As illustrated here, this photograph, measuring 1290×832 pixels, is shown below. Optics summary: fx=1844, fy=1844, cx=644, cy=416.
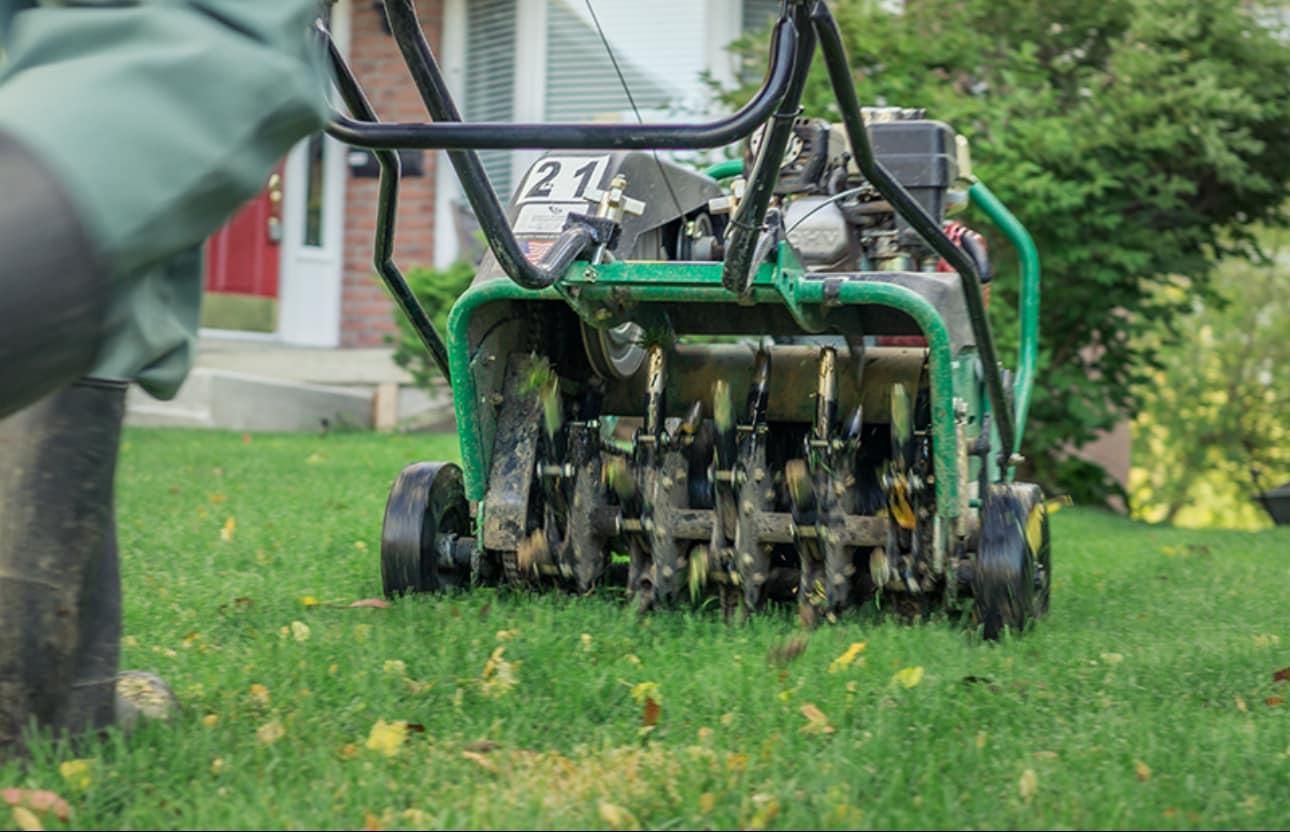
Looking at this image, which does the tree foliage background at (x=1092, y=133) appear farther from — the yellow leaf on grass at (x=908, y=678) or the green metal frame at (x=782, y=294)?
the yellow leaf on grass at (x=908, y=678)

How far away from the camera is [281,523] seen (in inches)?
260

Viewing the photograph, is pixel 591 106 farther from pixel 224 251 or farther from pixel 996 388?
pixel 996 388

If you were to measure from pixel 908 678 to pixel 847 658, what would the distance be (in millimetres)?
253

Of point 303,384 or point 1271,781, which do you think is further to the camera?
point 303,384

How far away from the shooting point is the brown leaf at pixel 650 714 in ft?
10.6

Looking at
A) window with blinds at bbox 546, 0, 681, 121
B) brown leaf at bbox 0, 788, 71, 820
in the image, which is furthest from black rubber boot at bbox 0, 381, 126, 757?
window with blinds at bbox 546, 0, 681, 121

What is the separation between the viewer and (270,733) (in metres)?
2.99

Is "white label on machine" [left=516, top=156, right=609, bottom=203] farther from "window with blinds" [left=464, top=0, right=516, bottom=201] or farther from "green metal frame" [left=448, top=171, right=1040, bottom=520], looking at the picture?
"window with blinds" [left=464, top=0, right=516, bottom=201]

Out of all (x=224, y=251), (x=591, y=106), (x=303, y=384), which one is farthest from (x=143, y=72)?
(x=224, y=251)

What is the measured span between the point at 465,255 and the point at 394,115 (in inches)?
89.2

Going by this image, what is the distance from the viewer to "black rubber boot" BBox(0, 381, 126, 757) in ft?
8.75

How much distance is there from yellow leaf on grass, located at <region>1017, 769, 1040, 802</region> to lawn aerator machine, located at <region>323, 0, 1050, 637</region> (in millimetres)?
1451

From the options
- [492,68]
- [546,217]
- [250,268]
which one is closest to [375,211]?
[250,268]

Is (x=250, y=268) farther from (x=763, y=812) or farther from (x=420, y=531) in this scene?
(x=763, y=812)
